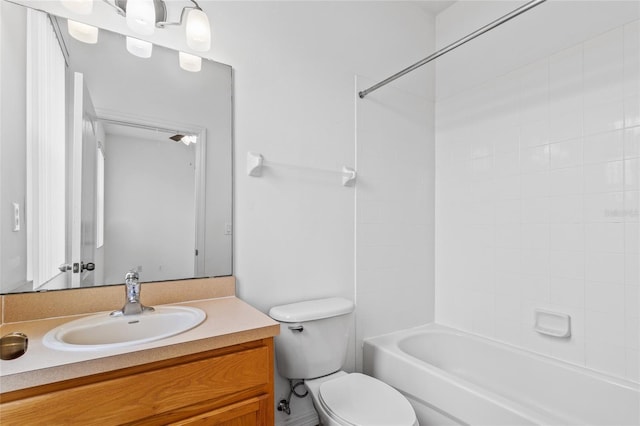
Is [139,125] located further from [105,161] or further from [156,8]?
[156,8]

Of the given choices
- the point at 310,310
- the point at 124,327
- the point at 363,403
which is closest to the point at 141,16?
the point at 124,327

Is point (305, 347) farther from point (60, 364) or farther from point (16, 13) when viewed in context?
point (16, 13)

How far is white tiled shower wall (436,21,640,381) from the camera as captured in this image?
1.58 m

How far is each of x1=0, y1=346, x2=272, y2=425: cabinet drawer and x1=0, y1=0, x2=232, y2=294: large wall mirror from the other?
55 cm

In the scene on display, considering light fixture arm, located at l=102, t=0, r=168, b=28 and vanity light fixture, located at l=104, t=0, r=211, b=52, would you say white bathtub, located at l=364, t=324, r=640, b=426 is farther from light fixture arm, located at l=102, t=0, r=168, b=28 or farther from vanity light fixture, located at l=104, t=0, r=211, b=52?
light fixture arm, located at l=102, t=0, r=168, b=28

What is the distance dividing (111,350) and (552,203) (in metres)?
2.12

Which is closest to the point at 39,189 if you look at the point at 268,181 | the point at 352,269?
the point at 268,181

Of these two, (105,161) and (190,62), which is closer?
(105,161)

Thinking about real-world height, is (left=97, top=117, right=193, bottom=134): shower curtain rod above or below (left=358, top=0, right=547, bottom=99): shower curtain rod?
below

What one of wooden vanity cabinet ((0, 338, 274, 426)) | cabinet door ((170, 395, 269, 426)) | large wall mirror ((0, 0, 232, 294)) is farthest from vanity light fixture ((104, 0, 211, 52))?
cabinet door ((170, 395, 269, 426))

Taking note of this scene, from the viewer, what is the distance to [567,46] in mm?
1785

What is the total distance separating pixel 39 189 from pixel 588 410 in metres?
2.58

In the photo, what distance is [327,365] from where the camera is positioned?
1675 mm

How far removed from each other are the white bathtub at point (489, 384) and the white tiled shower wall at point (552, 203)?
0.10m
